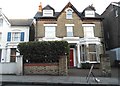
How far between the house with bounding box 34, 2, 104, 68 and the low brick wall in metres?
10.0

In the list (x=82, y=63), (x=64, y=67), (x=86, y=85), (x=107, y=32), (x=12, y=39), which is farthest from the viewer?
(x=107, y=32)

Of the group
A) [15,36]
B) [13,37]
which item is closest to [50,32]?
[15,36]

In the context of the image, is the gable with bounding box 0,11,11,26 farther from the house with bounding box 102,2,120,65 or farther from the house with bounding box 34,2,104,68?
the house with bounding box 102,2,120,65

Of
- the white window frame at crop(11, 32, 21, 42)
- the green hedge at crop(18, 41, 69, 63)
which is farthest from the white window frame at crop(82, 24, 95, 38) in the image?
the green hedge at crop(18, 41, 69, 63)

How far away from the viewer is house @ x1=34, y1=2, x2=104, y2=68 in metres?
25.0

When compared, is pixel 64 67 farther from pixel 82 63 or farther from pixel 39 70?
pixel 82 63

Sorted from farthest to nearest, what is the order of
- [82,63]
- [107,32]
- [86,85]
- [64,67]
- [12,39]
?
[107,32], [12,39], [82,63], [64,67], [86,85]

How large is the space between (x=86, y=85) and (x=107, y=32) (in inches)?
808

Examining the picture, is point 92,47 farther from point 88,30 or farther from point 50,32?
point 50,32

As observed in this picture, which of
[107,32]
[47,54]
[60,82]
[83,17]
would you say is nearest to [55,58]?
[47,54]

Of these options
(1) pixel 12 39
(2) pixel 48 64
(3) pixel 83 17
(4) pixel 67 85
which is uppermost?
(3) pixel 83 17

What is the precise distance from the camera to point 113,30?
2798cm

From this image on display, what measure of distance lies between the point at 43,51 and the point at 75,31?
438 inches

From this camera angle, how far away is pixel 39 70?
1514cm
